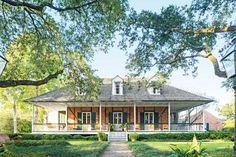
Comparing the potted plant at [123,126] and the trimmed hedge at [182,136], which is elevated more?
the potted plant at [123,126]

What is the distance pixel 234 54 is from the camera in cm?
601

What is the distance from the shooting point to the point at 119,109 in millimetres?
38156

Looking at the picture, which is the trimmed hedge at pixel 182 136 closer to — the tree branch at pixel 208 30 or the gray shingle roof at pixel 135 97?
the gray shingle roof at pixel 135 97

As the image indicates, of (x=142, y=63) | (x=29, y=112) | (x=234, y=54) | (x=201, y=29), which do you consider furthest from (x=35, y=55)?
(x=29, y=112)

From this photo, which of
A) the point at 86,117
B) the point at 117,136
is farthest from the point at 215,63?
the point at 86,117

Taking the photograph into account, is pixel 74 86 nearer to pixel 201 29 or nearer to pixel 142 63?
pixel 142 63

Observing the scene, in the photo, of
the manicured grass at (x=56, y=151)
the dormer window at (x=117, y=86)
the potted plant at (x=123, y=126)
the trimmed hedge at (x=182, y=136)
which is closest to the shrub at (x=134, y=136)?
the trimmed hedge at (x=182, y=136)

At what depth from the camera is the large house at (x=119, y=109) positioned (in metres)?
34.6

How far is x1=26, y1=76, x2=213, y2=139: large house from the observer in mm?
34594

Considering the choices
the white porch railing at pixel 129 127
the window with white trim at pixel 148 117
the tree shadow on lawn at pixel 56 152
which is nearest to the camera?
the tree shadow on lawn at pixel 56 152

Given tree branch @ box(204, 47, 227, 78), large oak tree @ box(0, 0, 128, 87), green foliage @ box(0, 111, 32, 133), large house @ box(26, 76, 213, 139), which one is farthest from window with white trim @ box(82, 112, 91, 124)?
tree branch @ box(204, 47, 227, 78)

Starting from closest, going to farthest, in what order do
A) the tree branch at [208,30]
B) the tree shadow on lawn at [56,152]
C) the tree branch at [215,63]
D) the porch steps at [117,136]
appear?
the tree branch at [208,30] → the tree branch at [215,63] → the tree shadow on lawn at [56,152] → the porch steps at [117,136]

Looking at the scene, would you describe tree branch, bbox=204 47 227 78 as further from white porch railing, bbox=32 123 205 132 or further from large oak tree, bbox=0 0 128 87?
white porch railing, bbox=32 123 205 132

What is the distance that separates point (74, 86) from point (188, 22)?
19.1 ft
